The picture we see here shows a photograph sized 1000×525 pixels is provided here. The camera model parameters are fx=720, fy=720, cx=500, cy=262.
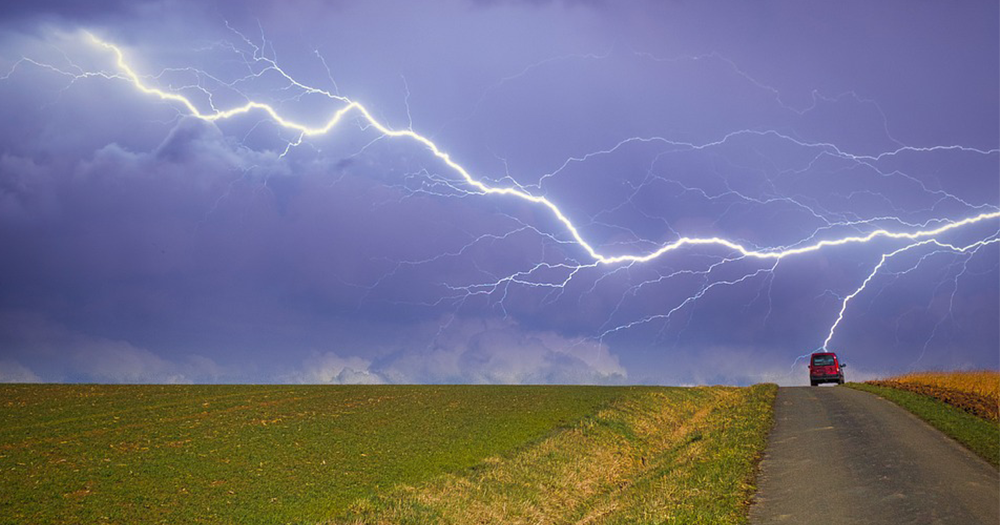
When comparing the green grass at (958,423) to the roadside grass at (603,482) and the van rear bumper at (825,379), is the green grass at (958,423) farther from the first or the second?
the van rear bumper at (825,379)

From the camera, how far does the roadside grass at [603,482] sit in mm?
10688

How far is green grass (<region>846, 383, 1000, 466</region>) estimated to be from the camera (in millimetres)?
15203

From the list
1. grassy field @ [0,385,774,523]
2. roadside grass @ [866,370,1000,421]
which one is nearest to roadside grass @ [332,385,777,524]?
grassy field @ [0,385,774,523]

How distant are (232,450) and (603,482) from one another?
759cm

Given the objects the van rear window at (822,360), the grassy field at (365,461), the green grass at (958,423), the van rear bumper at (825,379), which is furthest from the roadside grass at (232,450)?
the van rear window at (822,360)

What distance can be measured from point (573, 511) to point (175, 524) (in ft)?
21.0

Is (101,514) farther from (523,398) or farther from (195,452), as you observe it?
(523,398)

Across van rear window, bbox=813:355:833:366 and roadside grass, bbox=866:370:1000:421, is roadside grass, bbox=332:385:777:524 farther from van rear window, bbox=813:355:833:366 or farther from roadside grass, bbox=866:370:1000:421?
van rear window, bbox=813:355:833:366

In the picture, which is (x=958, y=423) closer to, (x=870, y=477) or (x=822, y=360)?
(x=870, y=477)

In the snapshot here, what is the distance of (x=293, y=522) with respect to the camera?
Result: 9.63m

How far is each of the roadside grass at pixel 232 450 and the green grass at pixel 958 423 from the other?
9319 millimetres

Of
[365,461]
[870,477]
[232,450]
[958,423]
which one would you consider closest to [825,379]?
[958,423]

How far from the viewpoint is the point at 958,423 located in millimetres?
18766

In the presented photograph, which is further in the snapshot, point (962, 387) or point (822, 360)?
point (822, 360)
